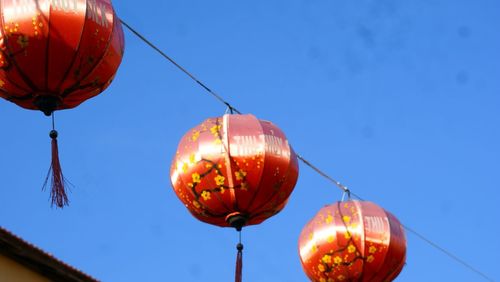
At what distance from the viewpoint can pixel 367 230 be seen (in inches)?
421

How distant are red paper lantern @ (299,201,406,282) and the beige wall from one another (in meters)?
2.98

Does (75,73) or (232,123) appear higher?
(232,123)

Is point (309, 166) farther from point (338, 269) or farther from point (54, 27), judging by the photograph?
point (54, 27)

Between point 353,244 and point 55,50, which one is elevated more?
point 353,244

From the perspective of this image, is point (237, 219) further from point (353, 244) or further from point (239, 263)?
point (353, 244)

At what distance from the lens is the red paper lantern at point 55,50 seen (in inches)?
304

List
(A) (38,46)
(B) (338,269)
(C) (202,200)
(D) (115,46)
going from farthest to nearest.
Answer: (B) (338,269) → (C) (202,200) → (D) (115,46) → (A) (38,46)

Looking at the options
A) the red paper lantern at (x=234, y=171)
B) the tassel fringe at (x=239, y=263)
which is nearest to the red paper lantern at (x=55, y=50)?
the red paper lantern at (x=234, y=171)

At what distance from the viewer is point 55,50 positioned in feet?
25.3

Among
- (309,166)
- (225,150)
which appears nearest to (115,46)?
(225,150)

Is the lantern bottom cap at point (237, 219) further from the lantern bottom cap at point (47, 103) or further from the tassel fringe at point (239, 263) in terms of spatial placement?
the lantern bottom cap at point (47, 103)

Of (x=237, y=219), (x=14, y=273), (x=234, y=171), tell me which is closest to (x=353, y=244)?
(x=237, y=219)

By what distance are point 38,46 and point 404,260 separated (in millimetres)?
4696

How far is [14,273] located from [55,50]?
1.96 metres
